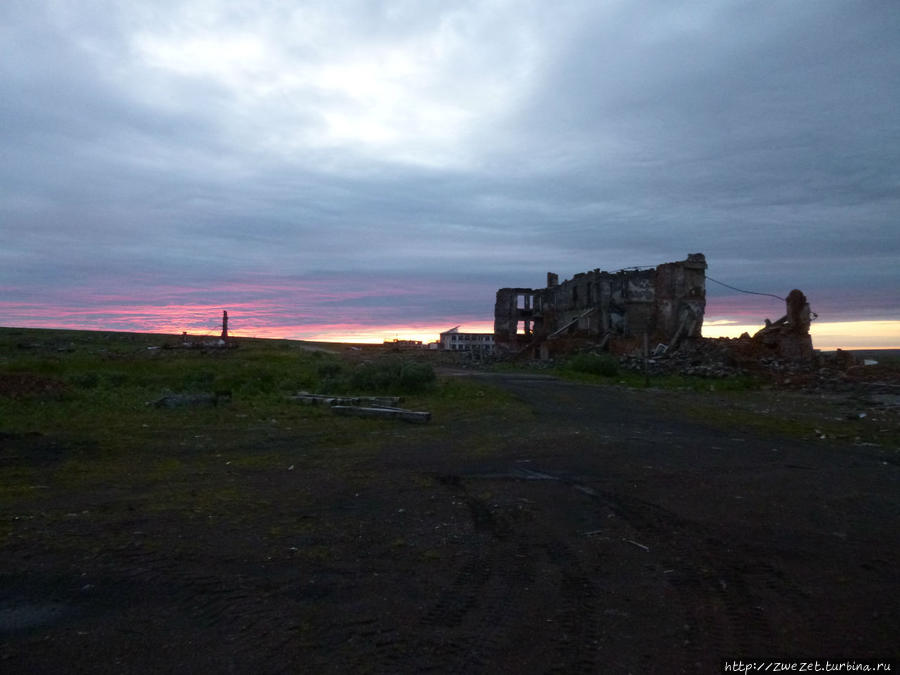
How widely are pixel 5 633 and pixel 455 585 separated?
2.86 meters

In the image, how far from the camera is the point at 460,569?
539 centimetres

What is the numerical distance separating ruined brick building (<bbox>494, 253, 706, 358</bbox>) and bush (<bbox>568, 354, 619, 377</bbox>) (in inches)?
167

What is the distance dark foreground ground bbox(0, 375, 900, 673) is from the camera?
4023 millimetres

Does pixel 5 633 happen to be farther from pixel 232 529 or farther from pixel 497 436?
pixel 497 436

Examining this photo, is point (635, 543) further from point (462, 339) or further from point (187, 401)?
point (462, 339)

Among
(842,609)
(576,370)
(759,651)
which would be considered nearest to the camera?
(759,651)

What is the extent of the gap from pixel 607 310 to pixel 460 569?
122ft

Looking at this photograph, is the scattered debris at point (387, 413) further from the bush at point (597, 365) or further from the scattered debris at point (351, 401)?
the bush at point (597, 365)

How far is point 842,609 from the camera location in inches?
180

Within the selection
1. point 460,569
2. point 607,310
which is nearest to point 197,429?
point 460,569

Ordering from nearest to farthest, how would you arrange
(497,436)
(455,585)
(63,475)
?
(455,585)
(63,475)
(497,436)

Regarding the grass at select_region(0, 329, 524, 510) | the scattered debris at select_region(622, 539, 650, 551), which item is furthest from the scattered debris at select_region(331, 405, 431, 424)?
the scattered debris at select_region(622, 539, 650, 551)

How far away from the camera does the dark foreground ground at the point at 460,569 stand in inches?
158

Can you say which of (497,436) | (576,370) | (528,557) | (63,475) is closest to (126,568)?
(528,557)
